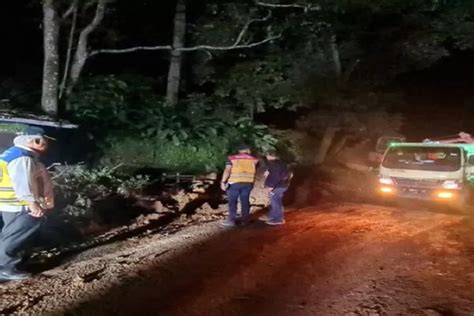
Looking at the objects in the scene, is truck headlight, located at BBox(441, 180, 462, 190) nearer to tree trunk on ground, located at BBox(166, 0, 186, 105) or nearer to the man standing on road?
the man standing on road

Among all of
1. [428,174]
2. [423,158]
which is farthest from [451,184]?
[423,158]

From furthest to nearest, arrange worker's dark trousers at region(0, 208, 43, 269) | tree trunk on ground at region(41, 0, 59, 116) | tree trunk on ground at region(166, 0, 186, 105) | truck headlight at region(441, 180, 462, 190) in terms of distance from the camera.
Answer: tree trunk on ground at region(166, 0, 186, 105), tree trunk on ground at region(41, 0, 59, 116), truck headlight at region(441, 180, 462, 190), worker's dark trousers at region(0, 208, 43, 269)

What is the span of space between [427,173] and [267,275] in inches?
284

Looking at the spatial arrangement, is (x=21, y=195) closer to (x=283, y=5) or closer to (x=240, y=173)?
(x=240, y=173)

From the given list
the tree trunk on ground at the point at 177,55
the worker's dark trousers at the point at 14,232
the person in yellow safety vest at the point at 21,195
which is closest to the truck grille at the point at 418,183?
the person in yellow safety vest at the point at 21,195

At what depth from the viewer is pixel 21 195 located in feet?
23.6

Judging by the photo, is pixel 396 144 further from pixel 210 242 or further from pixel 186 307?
pixel 186 307

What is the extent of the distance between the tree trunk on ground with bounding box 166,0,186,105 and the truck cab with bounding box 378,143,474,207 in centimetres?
962

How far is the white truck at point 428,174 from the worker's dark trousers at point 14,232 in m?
9.07

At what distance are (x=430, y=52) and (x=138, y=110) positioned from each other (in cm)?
1167

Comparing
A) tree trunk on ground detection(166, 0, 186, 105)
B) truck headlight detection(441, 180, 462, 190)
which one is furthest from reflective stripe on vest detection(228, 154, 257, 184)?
tree trunk on ground detection(166, 0, 186, 105)

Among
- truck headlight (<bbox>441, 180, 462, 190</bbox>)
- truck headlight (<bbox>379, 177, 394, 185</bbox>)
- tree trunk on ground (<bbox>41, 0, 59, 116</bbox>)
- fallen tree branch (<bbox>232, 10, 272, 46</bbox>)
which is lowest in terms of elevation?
truck headlight (<bbox>379, 177, 394, 185</bbox>)

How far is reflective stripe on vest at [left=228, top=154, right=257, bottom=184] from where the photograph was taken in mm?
10812

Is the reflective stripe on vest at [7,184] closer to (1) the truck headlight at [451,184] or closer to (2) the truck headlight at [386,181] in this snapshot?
(2) the truck headlight at [386,181]
